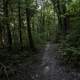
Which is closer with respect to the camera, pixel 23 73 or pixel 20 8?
pixel 23 73

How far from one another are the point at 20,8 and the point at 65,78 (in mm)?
7692

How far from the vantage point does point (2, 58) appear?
8758 millimetres

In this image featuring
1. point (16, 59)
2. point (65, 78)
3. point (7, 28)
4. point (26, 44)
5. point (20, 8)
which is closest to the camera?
point (65, 78)

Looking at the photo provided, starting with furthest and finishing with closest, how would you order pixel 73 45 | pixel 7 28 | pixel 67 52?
pixel 7 28, pixel 73 45, pixel 67 52

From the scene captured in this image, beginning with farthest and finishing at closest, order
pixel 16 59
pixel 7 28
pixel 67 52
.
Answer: pixel 7 28 < pixel 16 59 < pixel 67 52

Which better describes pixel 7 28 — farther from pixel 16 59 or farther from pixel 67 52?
pixel 67 52

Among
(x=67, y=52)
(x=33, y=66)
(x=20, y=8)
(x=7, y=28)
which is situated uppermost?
(x=20, y=8)

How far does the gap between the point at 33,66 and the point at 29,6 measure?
561 cm

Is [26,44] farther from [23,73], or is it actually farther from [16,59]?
[23,73]

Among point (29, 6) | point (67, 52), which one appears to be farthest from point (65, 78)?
point (29, 6)

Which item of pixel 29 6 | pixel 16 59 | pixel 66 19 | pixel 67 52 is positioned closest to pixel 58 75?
pixel 67 52

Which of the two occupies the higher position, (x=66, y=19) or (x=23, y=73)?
(x=66, y=19)

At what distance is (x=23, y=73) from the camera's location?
7121 mm

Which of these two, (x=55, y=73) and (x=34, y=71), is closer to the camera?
(x=55, y=73)
